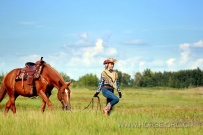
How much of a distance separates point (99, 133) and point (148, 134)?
1.26 meters

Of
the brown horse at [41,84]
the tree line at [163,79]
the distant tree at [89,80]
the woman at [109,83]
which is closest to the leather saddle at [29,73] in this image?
the brown horse at [41,84]

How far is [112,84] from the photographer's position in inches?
522

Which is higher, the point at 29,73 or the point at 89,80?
the point at 89,80

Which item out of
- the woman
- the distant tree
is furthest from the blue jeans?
the distant tree

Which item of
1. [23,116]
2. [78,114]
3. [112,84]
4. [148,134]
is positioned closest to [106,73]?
[112,84]

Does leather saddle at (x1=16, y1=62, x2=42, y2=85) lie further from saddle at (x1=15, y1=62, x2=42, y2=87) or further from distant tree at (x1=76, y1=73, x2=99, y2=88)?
distant tree at (x1=76, y1=73, x2=99, y2=88)

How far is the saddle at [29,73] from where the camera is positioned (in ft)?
49.8

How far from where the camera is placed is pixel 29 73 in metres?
15.4

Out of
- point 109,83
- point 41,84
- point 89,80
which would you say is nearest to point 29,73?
point 41,84

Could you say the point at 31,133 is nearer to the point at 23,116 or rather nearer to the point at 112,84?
the point at 23,116

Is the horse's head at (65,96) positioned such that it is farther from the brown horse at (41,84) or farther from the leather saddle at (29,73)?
the leather saddle at (29,73)

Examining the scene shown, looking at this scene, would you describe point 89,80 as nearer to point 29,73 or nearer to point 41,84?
point 29,73

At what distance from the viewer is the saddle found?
1518 cm

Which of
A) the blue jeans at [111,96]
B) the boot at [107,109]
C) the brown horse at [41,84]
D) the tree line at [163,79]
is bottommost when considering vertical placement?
the boot at [107,109]
